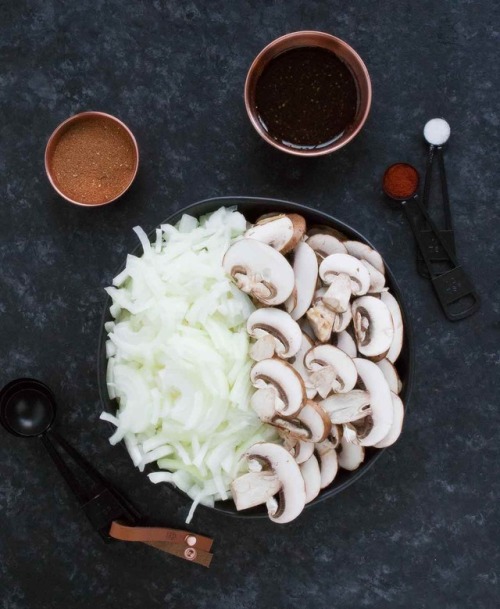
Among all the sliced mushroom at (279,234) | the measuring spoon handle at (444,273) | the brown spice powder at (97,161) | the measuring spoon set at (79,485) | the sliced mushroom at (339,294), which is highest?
the brown spice powder at (97,161)

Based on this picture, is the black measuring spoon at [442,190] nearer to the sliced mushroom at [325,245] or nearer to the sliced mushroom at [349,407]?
the sliced mushroom at [325,245]

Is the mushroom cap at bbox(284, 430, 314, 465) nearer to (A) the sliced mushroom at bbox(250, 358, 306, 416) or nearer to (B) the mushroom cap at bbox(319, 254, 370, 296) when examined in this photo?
(A) the sliced mushroom at bbox(250, 358, 306, 416)

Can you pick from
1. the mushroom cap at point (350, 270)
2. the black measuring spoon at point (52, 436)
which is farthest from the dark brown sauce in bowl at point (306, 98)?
the black measuring spoon at point (52, 436)

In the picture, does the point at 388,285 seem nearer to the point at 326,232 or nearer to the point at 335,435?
the point at 326,232

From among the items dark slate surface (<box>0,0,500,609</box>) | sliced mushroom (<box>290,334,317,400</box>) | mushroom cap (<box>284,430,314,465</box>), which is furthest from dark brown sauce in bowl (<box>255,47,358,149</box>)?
mushroom cap (<box>284,430,314,465</box>)

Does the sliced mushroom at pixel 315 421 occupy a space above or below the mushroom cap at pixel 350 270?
below

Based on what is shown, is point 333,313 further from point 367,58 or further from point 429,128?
point 367,58
